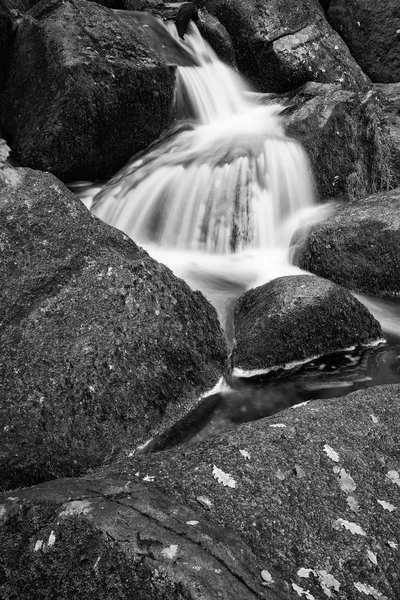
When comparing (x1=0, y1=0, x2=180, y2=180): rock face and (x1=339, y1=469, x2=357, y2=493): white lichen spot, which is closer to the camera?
(x1=339, y1=469, x2=357, y2=493): white lichen spot

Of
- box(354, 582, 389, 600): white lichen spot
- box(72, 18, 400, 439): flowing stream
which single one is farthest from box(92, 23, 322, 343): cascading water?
box(354, 582, 389, 600): white lichen spot

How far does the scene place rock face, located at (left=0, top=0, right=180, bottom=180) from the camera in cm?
816

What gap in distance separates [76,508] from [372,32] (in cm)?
1395

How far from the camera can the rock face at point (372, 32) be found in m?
13.3

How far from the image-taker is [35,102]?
8.43 metres

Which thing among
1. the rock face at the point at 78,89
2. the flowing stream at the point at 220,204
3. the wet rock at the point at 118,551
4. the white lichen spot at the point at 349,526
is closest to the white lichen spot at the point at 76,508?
the wet rock at the point at 118,551

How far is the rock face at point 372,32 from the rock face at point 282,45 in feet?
7.20

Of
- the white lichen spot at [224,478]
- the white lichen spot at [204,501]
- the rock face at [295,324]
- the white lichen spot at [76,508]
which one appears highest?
the white lichen spot at [76,508]

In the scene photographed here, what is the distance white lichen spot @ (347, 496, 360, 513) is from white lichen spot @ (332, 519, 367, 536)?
9cm

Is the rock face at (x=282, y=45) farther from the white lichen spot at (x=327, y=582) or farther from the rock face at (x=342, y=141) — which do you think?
the white lichen spot at (x=327, y=582)

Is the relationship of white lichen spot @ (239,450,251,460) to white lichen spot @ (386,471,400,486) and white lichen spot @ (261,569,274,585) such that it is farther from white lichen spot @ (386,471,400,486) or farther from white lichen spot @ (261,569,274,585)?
white lichen spot @ (386,471,400,486)

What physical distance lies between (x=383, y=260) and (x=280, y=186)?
7.23 feet

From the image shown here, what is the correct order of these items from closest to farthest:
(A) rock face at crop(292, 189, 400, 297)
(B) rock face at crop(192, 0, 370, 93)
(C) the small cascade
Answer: (A) rock face at crop(292, 189, 400, 297)
(C) the small cascade
(B) rock face at crop(192, 0, 370, 93)

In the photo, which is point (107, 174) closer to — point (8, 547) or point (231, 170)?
point (231, 170)
